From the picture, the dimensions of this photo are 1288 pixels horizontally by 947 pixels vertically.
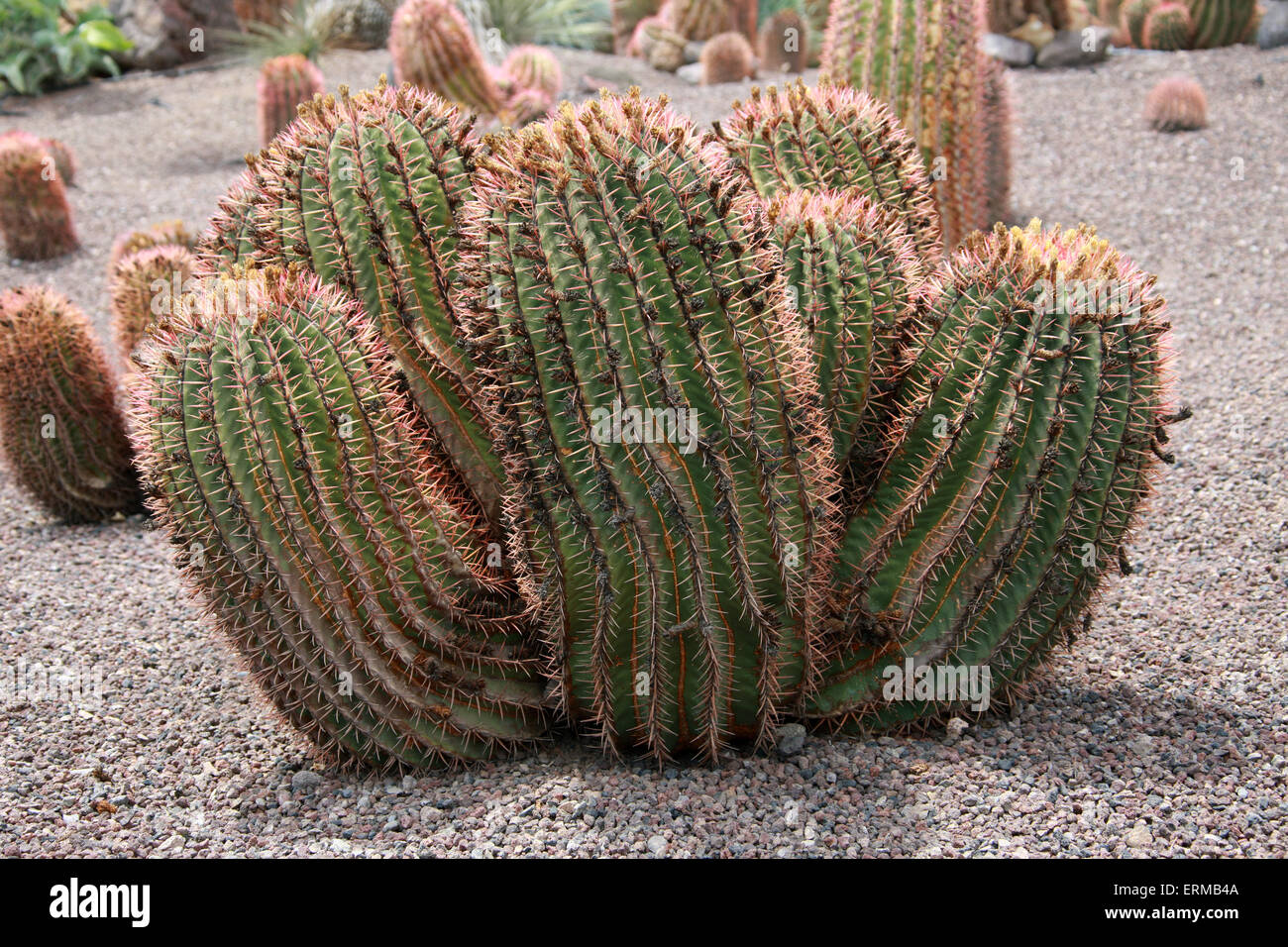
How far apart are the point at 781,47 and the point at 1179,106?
213 inches

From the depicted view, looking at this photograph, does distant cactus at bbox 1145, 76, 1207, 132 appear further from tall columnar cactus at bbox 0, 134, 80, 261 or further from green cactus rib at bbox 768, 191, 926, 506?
tall columnar cactus at bbox 0, 134, 80, 261

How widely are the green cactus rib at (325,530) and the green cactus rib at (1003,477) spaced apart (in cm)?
97

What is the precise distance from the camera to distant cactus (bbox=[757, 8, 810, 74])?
13141 mm

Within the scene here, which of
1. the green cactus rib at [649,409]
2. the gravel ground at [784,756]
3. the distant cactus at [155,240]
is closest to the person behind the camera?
the green cactus rib at [649,409]

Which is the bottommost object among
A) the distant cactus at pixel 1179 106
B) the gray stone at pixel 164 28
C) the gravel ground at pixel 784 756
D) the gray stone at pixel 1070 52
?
the gravel ground at pixel 784 756

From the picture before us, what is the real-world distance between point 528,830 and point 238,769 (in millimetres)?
956

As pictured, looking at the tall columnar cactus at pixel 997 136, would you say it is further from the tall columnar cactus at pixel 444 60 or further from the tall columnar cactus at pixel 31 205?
the tall columnar cactus at pixel 31 205

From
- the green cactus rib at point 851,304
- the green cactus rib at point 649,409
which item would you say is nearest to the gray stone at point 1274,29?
the green cactus rib at point 851,304

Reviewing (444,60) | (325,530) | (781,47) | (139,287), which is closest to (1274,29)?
(781,47)

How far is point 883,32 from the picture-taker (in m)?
5.76

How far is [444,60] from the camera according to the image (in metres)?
9.07

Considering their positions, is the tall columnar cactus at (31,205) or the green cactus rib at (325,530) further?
the tall columnar cactus at (31,205)

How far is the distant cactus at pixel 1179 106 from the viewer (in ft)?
29.5

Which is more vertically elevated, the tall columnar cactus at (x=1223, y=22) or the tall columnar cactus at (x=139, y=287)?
the tall columnar cactus at (x=1223, y=22)
